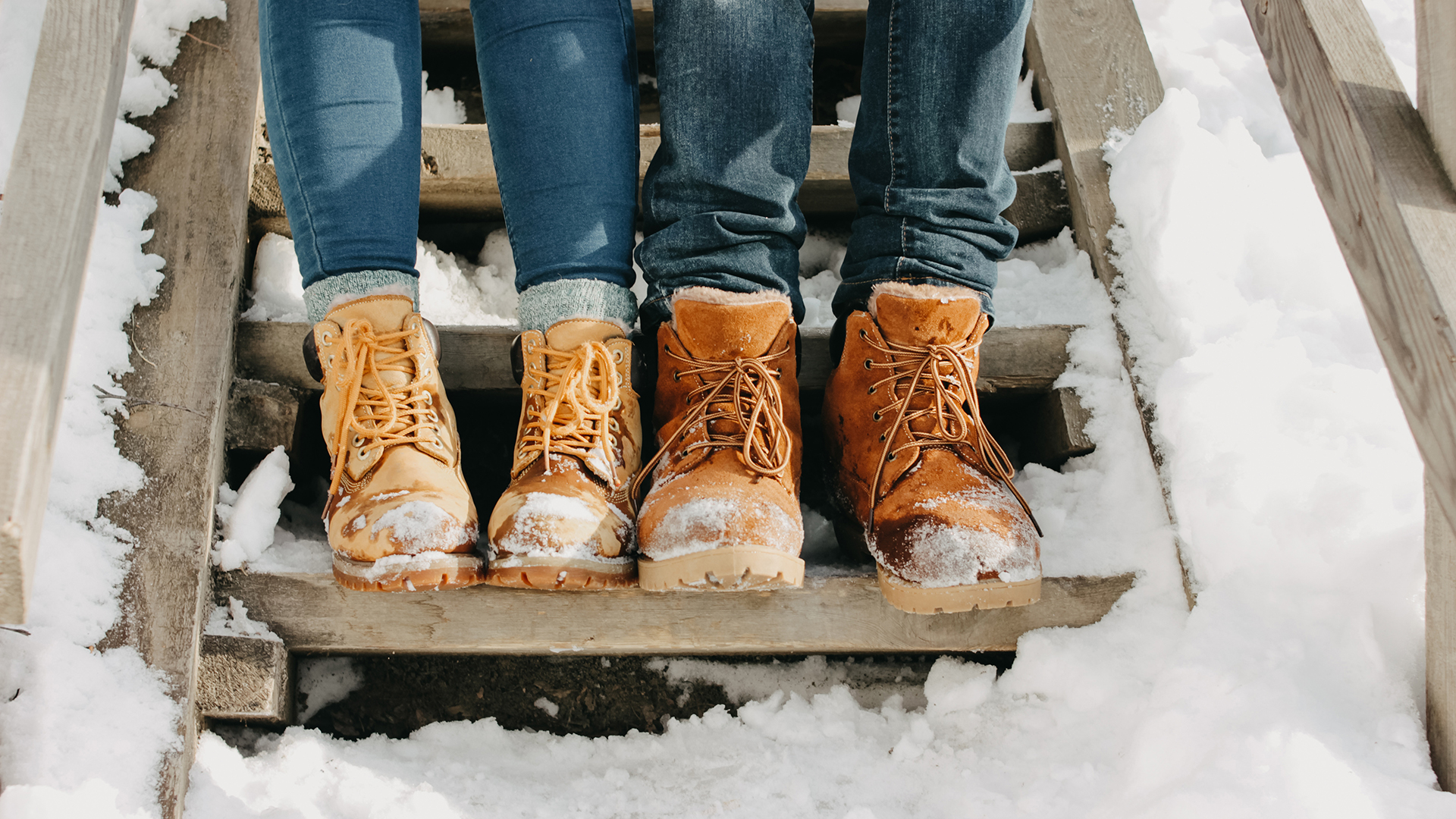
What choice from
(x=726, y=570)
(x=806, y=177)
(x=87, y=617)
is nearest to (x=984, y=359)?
(x=806, y=177)

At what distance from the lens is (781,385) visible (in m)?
1.19

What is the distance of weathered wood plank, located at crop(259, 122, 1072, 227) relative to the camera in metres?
1.46

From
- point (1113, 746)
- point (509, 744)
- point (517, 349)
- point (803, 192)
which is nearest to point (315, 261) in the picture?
point (517, 349)

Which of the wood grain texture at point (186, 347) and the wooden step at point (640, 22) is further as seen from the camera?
the wooden step at point (640, 22)

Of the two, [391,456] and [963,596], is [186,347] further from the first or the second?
[963,596]

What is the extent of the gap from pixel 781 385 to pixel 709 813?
0.54 metres

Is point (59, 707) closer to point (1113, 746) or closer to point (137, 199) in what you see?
point (137, 199)

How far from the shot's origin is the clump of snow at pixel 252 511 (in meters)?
1.15

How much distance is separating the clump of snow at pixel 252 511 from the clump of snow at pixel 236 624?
0.17 feet

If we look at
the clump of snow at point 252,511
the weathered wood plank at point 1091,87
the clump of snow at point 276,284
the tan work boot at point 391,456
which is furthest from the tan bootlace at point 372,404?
the weathered wood plank at point 1091,87

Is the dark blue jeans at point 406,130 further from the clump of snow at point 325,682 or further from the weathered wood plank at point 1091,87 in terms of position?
the weathered wood plank at point 1091,87

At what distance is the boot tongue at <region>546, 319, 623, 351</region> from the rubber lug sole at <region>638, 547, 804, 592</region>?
0.30m

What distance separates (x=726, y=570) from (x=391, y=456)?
441mm

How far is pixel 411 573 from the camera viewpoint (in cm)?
101
